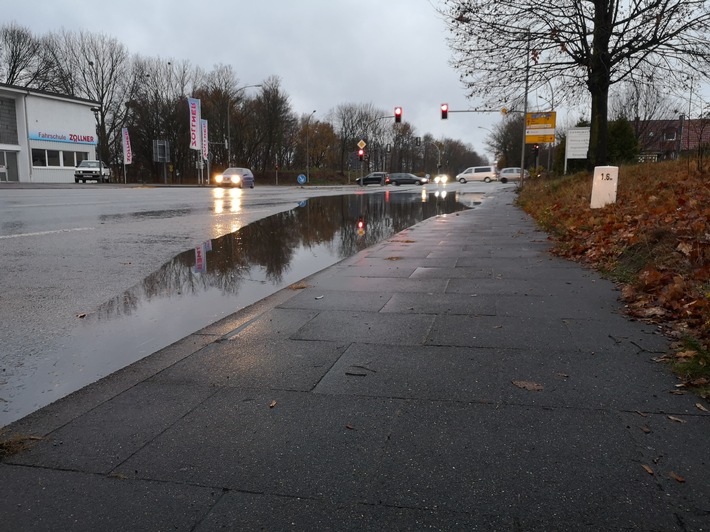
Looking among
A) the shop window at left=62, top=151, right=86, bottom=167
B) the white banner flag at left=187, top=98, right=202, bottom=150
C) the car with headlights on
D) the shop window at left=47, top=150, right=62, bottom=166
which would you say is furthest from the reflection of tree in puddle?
the shop window at left=62, top=151, right=86, bottom=167

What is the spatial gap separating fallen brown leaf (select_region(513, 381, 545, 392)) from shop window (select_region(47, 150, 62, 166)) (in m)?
51.8

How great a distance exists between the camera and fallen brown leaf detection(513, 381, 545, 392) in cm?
321

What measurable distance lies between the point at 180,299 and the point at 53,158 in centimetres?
4859

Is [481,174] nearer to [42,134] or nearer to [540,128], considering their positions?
[540,128]

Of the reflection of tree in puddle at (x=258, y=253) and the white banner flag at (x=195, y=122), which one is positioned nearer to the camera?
the reflection of tree in puddle at (x=258, y=253)

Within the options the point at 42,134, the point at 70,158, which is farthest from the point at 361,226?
the point at 70,158

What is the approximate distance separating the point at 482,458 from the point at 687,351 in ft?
6.54

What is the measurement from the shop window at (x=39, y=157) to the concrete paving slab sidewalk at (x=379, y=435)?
48.4 metres

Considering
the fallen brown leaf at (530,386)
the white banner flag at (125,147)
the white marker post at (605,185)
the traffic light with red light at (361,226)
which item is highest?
the white banner flag at (125,147)

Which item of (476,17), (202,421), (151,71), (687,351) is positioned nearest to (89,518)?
(202,421)

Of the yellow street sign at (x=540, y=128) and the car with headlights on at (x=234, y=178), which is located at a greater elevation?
the yellow street sign at (x=540, y=128)

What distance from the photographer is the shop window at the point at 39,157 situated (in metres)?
44.8

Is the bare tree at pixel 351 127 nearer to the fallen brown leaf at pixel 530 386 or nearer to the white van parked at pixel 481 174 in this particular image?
the white van parked at pixel 481 174

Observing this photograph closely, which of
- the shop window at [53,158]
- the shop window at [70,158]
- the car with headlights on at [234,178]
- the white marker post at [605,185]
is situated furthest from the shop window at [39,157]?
the white marker post at [605,185]
